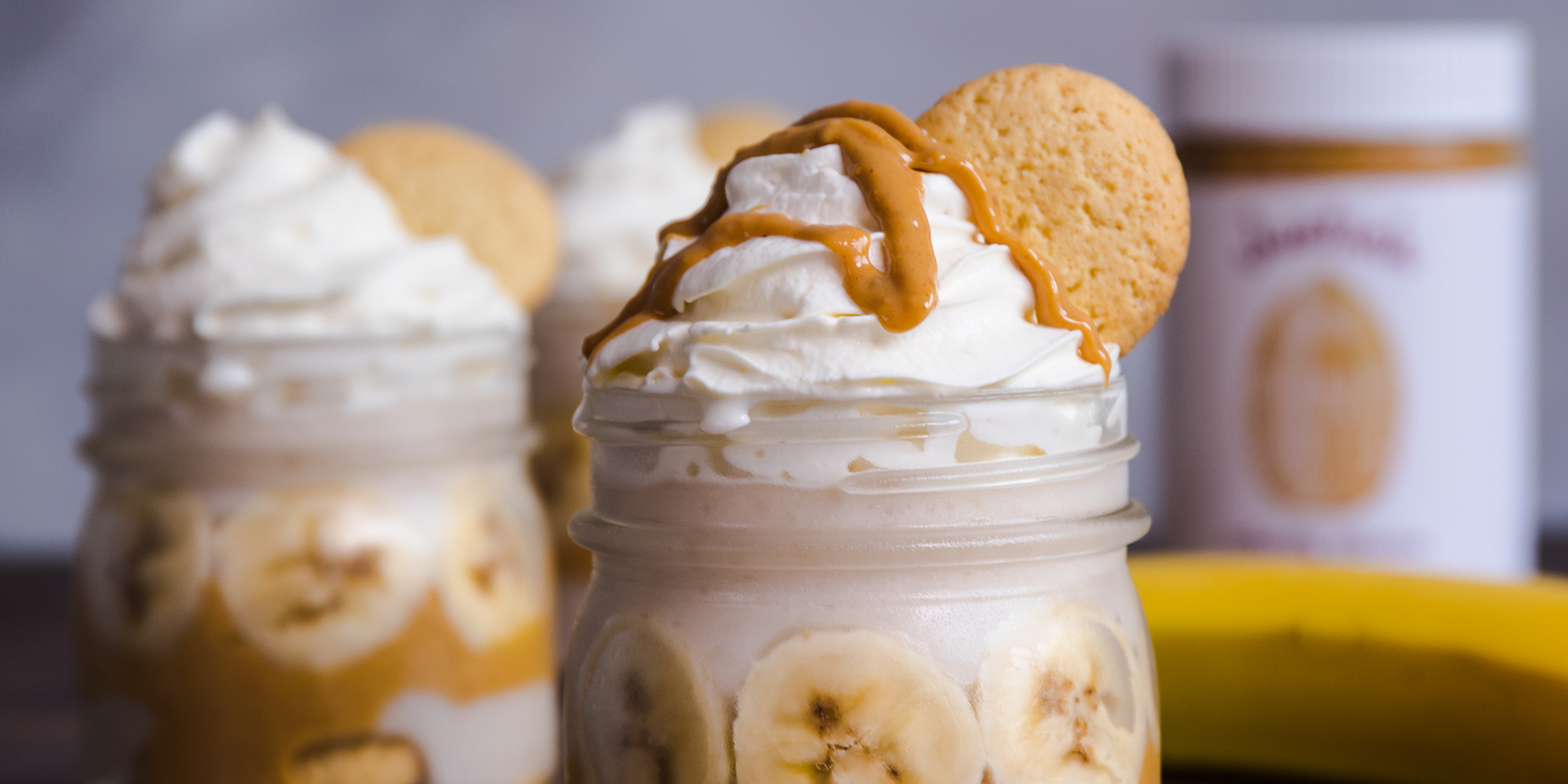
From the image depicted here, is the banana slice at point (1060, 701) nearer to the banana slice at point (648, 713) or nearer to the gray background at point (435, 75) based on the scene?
the banana slice at point (648, 713)

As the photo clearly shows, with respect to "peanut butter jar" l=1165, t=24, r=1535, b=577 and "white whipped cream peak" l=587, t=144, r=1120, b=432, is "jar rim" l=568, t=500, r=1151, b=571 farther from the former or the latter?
"peanut butter jar" l=1165, t=24, r=1535, b=577

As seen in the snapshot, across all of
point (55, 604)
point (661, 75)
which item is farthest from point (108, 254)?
point (661, 75)

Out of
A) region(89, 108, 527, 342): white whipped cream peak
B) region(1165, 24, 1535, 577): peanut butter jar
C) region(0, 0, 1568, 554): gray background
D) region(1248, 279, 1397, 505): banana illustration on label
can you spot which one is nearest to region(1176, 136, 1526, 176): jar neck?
region(1165, 24, 1535, 577): peanut butter jar

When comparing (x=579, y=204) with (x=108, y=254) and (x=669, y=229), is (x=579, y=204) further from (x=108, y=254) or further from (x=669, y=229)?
(x=108, y=254)

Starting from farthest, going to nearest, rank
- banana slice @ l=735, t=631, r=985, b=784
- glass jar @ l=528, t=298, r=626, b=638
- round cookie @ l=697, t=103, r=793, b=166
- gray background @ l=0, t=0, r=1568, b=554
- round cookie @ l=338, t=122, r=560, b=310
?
gray background @ l=0, t=0, r=1568, b=554
round cookie @ l=697, t=103, r=793, b=166
glass jar @ l=528, t=298, r=626, b=638
round cookie @ l=338, t=122, r=560, b=310
banana slice @ l=735, t=631, r=985, b=784

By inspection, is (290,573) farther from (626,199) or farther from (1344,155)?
(1344,155)
